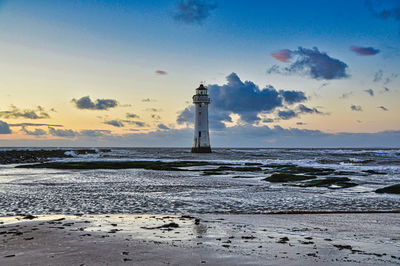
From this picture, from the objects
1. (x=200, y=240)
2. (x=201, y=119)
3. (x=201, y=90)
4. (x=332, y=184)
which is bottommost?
(x=332, y=184)

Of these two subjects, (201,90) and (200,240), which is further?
(201,90)

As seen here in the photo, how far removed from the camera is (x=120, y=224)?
9133mm

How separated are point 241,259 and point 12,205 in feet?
30.6

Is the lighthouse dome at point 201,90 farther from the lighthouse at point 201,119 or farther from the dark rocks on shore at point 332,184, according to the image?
the dark rocks on shore at point 332,184

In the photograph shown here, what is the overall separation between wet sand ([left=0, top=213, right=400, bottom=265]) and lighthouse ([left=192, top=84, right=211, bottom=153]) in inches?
2213

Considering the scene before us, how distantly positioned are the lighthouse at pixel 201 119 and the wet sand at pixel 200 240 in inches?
2213

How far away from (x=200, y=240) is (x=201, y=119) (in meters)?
59.2

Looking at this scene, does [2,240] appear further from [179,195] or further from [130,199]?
[179,195]

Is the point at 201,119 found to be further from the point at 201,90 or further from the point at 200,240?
the point at 200,240

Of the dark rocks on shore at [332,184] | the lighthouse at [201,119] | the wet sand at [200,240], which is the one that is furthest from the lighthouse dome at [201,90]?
the wet sand at [200,240]

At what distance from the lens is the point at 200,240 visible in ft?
24.2

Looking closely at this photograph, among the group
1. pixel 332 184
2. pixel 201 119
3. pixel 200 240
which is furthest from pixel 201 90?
pixel 200 240

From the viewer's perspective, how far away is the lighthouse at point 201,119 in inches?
2616

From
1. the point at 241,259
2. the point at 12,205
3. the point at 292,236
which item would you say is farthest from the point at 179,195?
the point at 241,259
